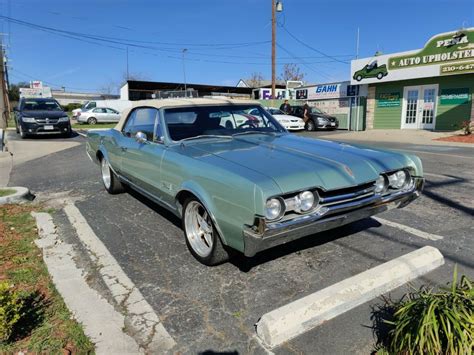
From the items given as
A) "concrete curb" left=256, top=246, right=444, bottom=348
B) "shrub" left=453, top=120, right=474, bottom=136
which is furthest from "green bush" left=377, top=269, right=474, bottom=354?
"shrub" left=453, top=120, right=474, bottom=136

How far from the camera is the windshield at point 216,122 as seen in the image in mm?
4246

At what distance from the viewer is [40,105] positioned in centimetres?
1659

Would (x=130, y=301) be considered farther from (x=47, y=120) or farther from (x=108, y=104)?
(x=108, y=104)

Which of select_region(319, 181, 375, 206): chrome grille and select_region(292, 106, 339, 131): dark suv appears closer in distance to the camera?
select_region(319, 181, 375, 206): chrome grille

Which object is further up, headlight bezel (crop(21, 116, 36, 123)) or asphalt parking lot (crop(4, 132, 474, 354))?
headlight bezel (crop(21, 116, 36, 123))

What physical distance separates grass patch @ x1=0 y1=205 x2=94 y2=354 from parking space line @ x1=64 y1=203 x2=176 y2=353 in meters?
0.34

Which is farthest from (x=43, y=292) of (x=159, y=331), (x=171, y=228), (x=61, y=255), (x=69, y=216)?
(x=69, y=216)

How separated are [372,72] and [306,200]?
68.1 ft

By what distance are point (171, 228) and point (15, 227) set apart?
6.40 feet

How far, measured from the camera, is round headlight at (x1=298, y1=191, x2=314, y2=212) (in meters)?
2.91

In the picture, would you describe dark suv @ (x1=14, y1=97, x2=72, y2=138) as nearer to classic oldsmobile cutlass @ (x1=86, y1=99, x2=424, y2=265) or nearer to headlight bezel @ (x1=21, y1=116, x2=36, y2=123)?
headlight bezel @ (x1=21, y1=116, x2=36, y2=123)

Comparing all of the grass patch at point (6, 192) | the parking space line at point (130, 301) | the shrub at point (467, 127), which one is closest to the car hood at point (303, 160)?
the parking space line at point (130, 301)

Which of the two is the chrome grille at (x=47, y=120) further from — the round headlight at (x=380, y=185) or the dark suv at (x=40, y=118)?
the round headlight at (x=380, y=185)

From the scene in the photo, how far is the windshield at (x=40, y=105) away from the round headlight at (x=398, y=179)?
53.4ft
